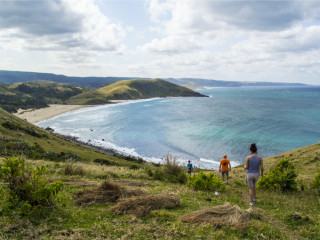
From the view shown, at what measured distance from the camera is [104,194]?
916 centimetres

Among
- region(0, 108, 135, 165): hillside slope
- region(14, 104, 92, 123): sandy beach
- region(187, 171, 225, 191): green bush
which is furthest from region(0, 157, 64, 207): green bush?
region(14, 104, 92, 123): sandy beach

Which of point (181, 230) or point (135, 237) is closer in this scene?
point (135, 237)

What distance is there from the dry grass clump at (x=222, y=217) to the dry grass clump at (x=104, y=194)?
9.21ft

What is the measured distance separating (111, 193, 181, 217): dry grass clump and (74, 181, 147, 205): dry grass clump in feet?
2.53

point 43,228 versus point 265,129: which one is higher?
point 43,228

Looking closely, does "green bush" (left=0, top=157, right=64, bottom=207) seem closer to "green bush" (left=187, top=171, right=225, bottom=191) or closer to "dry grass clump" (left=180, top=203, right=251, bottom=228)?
"dry grass clump" (left=180, top=203, right=251, bottom=228)

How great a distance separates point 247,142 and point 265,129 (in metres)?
19.2

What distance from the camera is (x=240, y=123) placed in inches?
3196

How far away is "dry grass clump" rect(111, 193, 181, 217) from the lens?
25.8 ft

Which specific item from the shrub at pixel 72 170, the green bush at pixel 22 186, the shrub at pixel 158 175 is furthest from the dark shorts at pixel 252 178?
the shrub at pixel 72 170

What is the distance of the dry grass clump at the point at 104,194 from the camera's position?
877 cm

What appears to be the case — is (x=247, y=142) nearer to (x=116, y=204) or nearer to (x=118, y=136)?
(x=118, y=136)

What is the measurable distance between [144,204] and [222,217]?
2.83 m

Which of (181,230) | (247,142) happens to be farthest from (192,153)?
(181,230)
